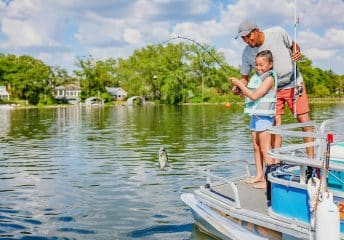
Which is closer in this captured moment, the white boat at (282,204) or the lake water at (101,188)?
the white boat at (282,204)

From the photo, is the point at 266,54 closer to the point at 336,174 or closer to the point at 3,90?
the point at 336,174

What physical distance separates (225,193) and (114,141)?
1719cm

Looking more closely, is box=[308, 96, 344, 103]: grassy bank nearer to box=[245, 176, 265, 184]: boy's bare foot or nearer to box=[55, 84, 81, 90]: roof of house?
box=[55, 84, 81, 90]: roof of house

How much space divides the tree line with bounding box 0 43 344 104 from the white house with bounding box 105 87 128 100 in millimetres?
1985

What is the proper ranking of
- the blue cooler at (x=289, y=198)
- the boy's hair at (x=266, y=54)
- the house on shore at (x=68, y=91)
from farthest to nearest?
1. the house on shore at (x=68, y=91)
2. the boy's hair at (x=266, y=54)
3. the blue cooler at (x=289, y=198)

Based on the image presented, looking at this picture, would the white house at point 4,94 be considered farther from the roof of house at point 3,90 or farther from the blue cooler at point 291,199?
the blue cooler at point 291,199

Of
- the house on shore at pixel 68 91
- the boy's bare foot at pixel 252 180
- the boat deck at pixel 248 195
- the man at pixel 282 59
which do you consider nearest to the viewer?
the boat deck at pixel 248 195

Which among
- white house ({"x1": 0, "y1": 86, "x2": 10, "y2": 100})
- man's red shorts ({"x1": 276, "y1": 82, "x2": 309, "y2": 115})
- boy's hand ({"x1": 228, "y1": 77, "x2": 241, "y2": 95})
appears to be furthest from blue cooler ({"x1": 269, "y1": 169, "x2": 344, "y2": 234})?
white house ({"x1": 0, "y1": 86, "x2": 10, "y2": 100})

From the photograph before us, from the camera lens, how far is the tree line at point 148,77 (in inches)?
4550

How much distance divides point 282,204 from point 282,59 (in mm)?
2438

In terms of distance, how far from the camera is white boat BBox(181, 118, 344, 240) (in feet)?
17.9

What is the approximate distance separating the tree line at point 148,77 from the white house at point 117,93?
198 cm

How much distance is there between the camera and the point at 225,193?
24.5ft

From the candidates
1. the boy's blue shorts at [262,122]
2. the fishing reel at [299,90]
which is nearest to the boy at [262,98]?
the boy's blue shorts at [262,122]
